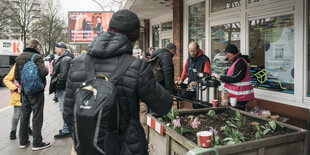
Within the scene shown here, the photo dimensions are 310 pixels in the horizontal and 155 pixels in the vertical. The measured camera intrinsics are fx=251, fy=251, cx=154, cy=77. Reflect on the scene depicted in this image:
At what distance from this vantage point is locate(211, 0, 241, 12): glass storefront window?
5.57 meters

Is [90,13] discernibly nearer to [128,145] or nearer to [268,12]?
[268,12]

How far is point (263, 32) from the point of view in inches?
190

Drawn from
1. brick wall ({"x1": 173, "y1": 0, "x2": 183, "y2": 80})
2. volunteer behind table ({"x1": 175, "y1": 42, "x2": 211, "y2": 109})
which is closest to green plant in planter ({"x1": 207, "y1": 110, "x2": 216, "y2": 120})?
volunteer behind table ({"x1": 175, "y1": 42, "x2": 211, "y2": 109})

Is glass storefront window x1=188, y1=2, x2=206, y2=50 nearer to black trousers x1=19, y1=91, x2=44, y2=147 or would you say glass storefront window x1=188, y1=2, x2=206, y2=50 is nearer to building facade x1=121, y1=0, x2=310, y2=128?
building facade x1=121, y1=0, x2=310, y2=128

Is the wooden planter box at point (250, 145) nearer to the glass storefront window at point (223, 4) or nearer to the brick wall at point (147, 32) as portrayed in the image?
the glass storefront window at point (223, 4)

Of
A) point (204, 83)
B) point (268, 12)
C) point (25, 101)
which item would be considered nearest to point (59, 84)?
point (25, 101)

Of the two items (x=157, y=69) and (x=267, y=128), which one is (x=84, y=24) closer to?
(x=157, y=69)

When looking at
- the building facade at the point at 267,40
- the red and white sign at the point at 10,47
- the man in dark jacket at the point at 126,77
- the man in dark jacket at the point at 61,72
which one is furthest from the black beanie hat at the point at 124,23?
the red and white sign at the point at 10,47

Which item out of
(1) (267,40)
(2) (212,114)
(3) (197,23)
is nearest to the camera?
(2) (212,114)

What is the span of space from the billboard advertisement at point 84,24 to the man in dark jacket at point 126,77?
21.5ft

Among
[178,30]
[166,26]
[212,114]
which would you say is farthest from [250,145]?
[166,26]

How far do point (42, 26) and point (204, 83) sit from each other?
38.3 metres

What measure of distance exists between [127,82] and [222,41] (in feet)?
15.5

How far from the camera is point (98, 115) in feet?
5.22
